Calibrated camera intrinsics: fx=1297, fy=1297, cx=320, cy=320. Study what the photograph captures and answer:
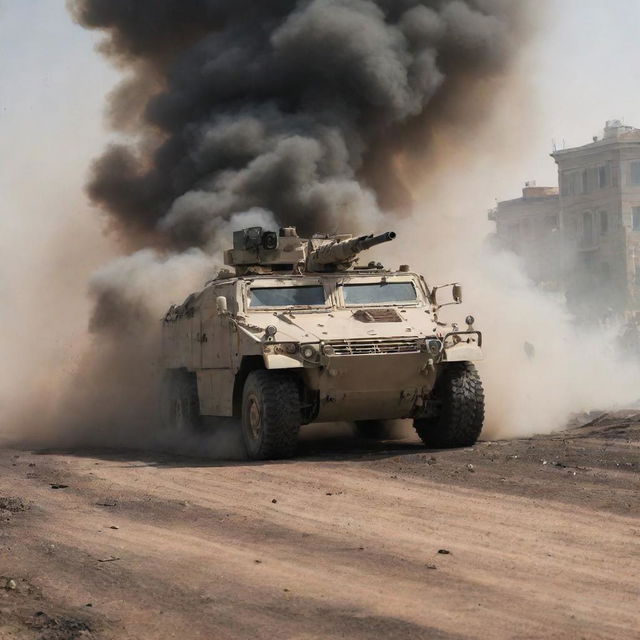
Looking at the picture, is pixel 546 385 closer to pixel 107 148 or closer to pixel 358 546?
pixel 107 148

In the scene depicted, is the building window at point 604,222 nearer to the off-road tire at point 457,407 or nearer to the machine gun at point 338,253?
the machine gun at point 338,253

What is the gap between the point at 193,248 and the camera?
16.1 metres

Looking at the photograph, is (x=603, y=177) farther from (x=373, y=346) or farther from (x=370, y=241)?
(x=373, y=346)

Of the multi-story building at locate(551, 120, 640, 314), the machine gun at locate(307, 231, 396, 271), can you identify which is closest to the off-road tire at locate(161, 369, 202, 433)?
the machine gun at locate(307, 231, 396, 271)

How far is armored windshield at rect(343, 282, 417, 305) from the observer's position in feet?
→ 40.2

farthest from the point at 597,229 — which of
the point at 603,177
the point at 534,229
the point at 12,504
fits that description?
the point at 12,504

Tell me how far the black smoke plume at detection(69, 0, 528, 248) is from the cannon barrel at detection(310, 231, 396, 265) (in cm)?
341

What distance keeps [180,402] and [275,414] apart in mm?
3452

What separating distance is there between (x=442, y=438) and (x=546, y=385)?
4908 mm

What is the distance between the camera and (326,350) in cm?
1088

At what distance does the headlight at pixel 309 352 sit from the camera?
10.9 meters

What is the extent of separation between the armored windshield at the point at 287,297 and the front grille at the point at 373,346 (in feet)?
3.45

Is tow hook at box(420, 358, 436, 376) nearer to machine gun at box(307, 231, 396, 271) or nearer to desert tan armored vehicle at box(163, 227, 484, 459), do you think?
desert tan armored vehicle at box(163, 227, 484, 459)

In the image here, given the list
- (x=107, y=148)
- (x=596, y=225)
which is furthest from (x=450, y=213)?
(x=596, y=225)
